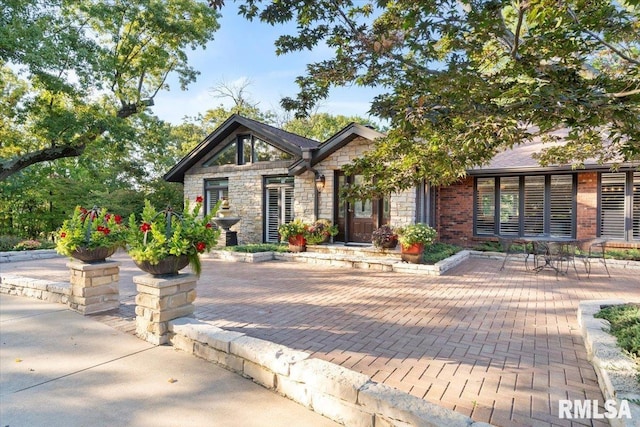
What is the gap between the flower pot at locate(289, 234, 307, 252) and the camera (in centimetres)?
1087

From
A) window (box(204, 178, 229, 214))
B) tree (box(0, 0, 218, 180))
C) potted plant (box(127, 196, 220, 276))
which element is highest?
tree (box(0, 0, 218, 180))

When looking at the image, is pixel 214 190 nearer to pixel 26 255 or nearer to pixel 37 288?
pixel 26 255

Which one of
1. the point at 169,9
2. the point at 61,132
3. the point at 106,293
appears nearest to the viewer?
the point at 106,293

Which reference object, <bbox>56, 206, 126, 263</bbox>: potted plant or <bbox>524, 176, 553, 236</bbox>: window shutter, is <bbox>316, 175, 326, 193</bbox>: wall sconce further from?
<bbox>56, 206, 126, 263</bbox>: potted plant

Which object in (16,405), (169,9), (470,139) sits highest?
(169,9)

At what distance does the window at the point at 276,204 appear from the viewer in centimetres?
1278

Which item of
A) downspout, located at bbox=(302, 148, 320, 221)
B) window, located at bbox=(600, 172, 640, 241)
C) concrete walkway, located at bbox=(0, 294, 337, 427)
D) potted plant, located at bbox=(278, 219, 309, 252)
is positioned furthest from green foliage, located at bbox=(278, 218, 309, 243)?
window, located at bbox=(600, 172, 640, 241)

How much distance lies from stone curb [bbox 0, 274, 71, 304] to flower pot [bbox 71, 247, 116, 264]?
0.64m

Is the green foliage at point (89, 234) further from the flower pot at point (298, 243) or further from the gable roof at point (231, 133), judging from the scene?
the gable roof at point (231, 133)

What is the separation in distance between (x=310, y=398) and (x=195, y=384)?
3.50ft

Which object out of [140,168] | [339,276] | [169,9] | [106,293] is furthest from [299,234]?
[140,168]

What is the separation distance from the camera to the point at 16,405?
270 centimetres

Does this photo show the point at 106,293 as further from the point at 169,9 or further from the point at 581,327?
the point at 169,9

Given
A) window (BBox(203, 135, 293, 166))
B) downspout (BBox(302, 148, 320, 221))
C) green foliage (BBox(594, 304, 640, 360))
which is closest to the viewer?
green foliage (BBox(594, 304, 640, 360))
